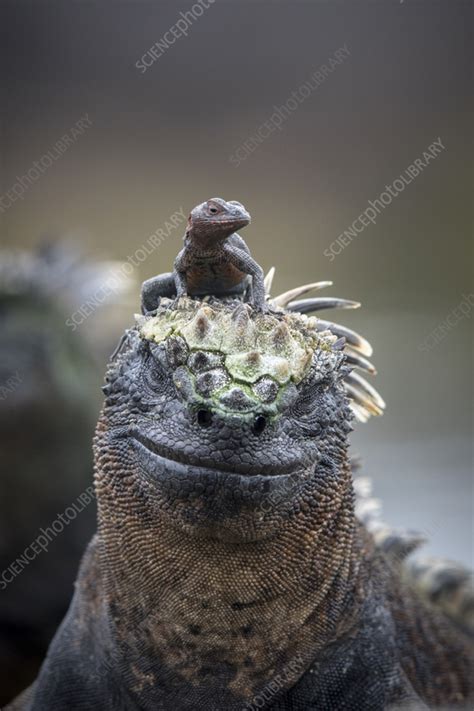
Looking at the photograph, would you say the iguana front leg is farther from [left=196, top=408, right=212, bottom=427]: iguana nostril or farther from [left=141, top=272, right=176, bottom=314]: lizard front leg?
[left=196, top=408, right=212, bottom=427]: iguana nostril

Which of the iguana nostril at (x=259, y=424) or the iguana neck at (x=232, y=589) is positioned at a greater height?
the iguana nostril at (x=259, y=424)

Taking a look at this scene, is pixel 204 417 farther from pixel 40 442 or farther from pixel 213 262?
pixel 40 442

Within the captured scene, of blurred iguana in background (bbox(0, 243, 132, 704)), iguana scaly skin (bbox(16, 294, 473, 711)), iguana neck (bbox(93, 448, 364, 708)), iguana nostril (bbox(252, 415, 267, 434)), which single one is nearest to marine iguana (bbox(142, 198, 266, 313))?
iguana scaly skin (bbox(16, 294, 473, 711))

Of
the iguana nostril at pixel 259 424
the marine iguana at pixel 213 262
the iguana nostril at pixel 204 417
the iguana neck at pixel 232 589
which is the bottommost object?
the iguana neck at pixel 232 589

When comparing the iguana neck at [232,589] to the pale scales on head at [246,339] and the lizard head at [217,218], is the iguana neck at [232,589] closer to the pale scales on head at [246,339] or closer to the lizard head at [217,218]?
the pale scales on head at [246,339]

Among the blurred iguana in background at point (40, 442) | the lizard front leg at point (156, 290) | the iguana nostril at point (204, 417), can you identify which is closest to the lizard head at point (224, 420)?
the iguana nostril at point (204, 417)

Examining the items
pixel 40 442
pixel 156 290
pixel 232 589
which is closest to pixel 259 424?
pixel 232 589
